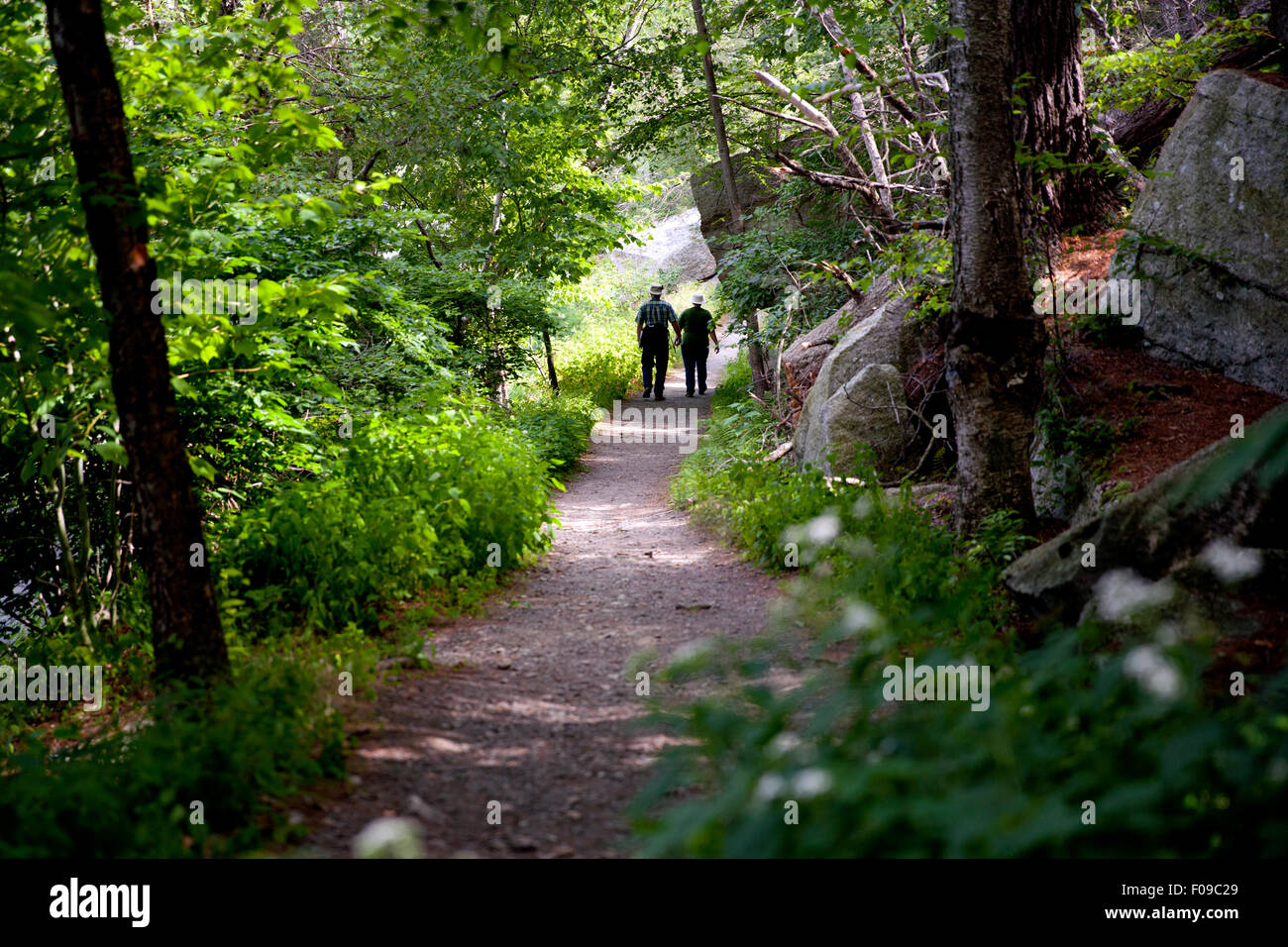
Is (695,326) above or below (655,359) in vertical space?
above

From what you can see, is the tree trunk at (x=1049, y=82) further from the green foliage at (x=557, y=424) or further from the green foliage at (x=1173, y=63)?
the green foliage at (x=557, y=424)

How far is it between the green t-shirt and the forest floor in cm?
1057

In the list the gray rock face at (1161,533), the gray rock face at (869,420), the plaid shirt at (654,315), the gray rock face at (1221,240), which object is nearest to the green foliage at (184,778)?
the gray rock face at (1161,533)

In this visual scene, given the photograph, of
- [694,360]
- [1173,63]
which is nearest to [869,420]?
[1173,63]

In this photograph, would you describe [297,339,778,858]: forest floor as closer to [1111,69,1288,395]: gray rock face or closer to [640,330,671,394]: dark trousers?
[1111,69,1288,395]: gray rock face

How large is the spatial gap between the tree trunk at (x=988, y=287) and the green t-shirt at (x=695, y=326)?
1286 centimetres

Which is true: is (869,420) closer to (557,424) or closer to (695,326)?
(557,424)

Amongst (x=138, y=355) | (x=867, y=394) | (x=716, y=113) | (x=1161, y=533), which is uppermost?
(x=716, y=113)

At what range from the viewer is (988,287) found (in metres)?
6.12

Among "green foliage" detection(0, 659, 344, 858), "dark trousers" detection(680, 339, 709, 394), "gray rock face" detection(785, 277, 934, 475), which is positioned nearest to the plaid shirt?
"dark trousers" detection(680, 339, 709, 394)

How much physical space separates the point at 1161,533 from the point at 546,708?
3297 millimetres
